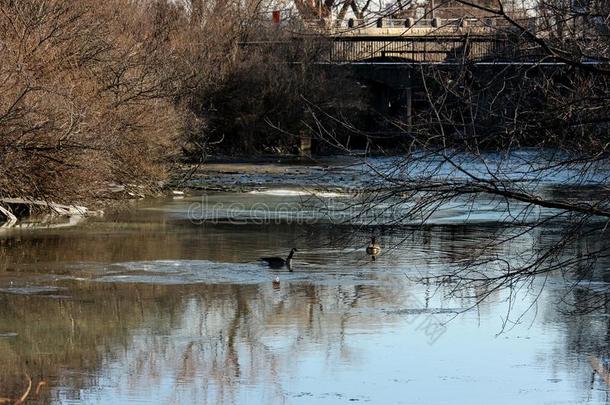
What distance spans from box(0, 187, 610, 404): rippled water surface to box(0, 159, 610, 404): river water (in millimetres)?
29

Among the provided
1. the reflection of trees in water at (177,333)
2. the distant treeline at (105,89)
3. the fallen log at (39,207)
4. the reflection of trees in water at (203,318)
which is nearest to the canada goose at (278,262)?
the reflection of trees in water at (203,318)

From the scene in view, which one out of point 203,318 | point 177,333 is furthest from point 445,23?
point 203,318

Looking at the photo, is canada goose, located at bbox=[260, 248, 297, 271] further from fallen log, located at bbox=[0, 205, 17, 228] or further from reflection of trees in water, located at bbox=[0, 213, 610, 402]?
fallen log, located at bbox=[0, 205, 17, 228]

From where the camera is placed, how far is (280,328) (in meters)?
14.0

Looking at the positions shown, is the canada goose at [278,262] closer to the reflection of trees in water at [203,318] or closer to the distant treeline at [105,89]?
the reflection of trees in water at [203,318]

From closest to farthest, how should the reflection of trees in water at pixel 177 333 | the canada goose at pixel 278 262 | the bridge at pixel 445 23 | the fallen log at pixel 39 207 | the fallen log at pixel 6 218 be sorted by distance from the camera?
1. the bridge at pixel 445 23
2. the reflection of trees in water at pixel 177 333
3. the canada goose at pixel 278 262
4. the fallen log at pixel 6 218
5. the fallen log at pixel 39 207

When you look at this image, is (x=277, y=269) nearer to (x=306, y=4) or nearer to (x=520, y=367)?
(x=520, y=367)

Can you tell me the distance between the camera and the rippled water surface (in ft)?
36.4

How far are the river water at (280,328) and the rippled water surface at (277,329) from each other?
0.03 m

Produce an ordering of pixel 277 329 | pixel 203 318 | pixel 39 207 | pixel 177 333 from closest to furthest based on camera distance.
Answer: pixel 177 333
pixel 277 329
pixel 203 318
pixel 39 207

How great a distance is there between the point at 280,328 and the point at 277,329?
0.06 m

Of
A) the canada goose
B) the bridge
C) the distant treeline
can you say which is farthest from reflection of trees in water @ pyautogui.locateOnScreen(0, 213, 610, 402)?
the distant treeline

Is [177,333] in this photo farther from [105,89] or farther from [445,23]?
[105,89]

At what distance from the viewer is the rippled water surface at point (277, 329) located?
437 inches
